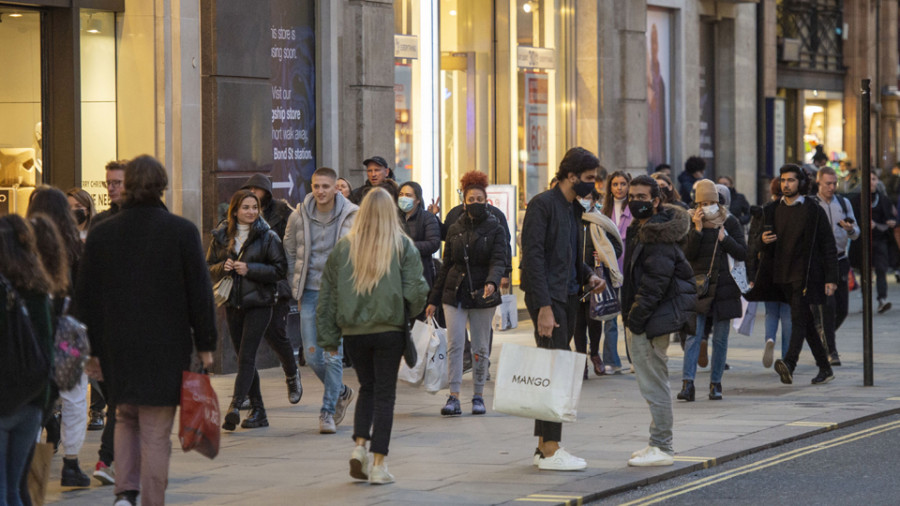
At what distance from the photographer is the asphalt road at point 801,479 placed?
7.98 m

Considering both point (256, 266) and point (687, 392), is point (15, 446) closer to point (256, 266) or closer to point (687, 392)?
point (256, 266)

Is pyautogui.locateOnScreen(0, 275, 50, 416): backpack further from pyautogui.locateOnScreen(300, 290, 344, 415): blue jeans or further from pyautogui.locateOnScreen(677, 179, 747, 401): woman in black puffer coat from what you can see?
pyautogui.locateOnScreen(677, 179, 747, 401): woman in black puffer coat

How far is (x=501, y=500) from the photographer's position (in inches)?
308

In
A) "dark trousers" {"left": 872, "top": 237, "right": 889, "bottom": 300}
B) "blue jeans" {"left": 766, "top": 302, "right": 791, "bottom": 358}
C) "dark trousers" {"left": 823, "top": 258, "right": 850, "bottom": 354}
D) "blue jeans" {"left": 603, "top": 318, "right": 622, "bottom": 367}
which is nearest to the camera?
"blue jeans" {"left": 766, "top": 302, "right": 791, "bottom": 358}

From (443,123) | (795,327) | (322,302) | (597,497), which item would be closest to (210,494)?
(322,302)

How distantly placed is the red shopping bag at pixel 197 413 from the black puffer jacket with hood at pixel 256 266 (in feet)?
11.4

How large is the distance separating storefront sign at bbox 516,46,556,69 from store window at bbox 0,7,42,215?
776 cm

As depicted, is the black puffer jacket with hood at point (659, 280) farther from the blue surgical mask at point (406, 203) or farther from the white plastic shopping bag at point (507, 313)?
the blue surgical mask at point (406, 203)

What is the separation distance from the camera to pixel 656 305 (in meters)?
9.05

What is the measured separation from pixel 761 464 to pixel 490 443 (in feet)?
5.65

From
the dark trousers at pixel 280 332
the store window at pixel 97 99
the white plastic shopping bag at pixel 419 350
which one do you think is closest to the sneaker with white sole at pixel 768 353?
the white plastic shopping bag at pixel 419 350

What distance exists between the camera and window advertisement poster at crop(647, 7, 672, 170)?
2223cm

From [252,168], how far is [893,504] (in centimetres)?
785

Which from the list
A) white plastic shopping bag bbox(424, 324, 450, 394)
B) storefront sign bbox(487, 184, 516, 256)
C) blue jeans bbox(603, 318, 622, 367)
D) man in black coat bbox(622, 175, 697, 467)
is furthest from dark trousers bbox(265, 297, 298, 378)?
storefront sign bbox(487, 184, 516, 256)
